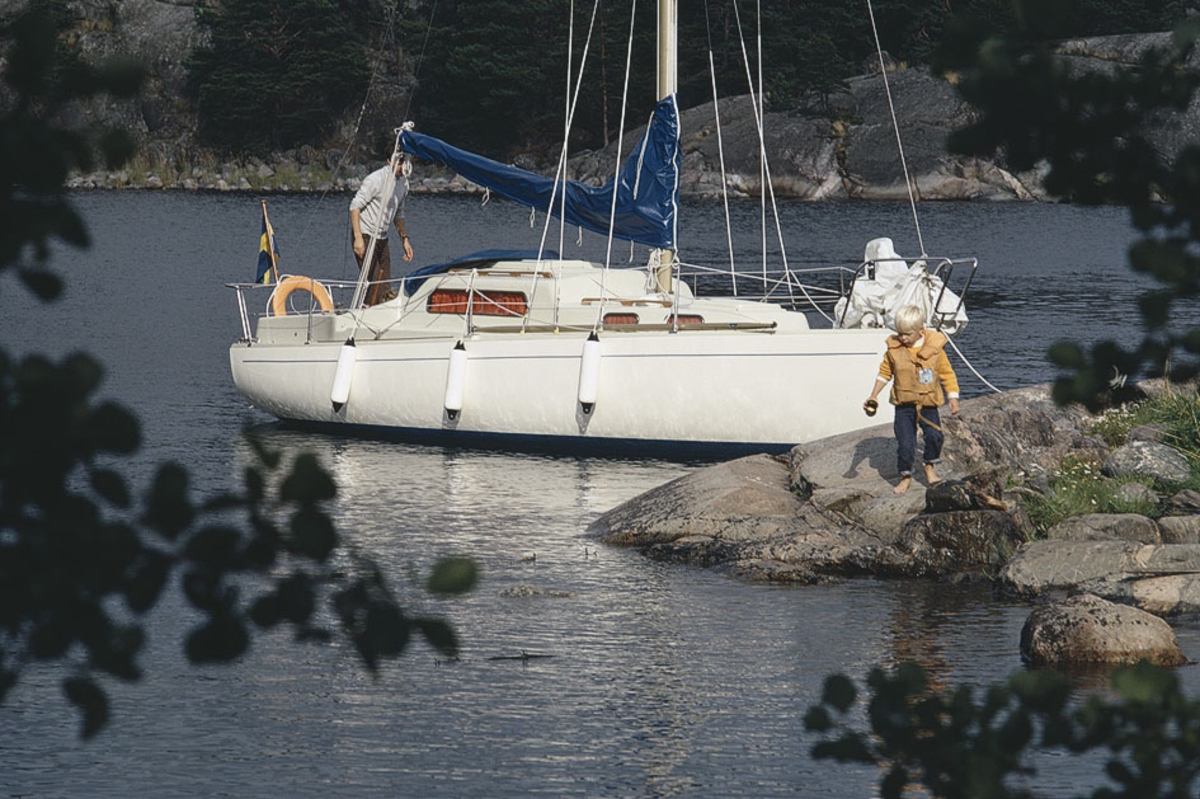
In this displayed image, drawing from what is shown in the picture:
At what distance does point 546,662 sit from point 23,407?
8151 mm

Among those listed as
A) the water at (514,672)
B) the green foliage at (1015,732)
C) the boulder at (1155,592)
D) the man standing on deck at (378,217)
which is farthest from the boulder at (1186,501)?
the green foliage at (1015,732)

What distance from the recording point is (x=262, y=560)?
9.57 feet

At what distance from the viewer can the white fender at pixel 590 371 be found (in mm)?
18500

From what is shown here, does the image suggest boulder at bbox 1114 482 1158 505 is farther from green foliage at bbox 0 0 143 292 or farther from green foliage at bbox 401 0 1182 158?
green foliage at bbox 401 0 1182 158

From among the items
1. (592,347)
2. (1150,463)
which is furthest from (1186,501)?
(592,347)

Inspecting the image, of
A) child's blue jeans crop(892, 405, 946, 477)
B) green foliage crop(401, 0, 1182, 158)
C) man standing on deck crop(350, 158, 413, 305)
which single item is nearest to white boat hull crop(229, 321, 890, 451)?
man standing on deck crop(350, 158, 413, 305)

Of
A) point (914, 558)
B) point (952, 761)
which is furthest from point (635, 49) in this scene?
point (952, 761)

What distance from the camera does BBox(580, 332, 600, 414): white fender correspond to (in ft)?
60.7

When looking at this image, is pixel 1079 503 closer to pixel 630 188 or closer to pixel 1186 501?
pixel 1186 501

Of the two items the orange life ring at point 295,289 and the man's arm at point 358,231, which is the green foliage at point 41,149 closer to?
the man's arm at point 358,231

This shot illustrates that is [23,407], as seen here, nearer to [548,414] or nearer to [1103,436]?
[1103,436]

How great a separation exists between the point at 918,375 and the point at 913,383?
3.4 inches

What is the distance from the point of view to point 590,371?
61.0 feet

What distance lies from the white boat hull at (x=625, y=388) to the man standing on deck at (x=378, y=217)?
1337 millimetres
